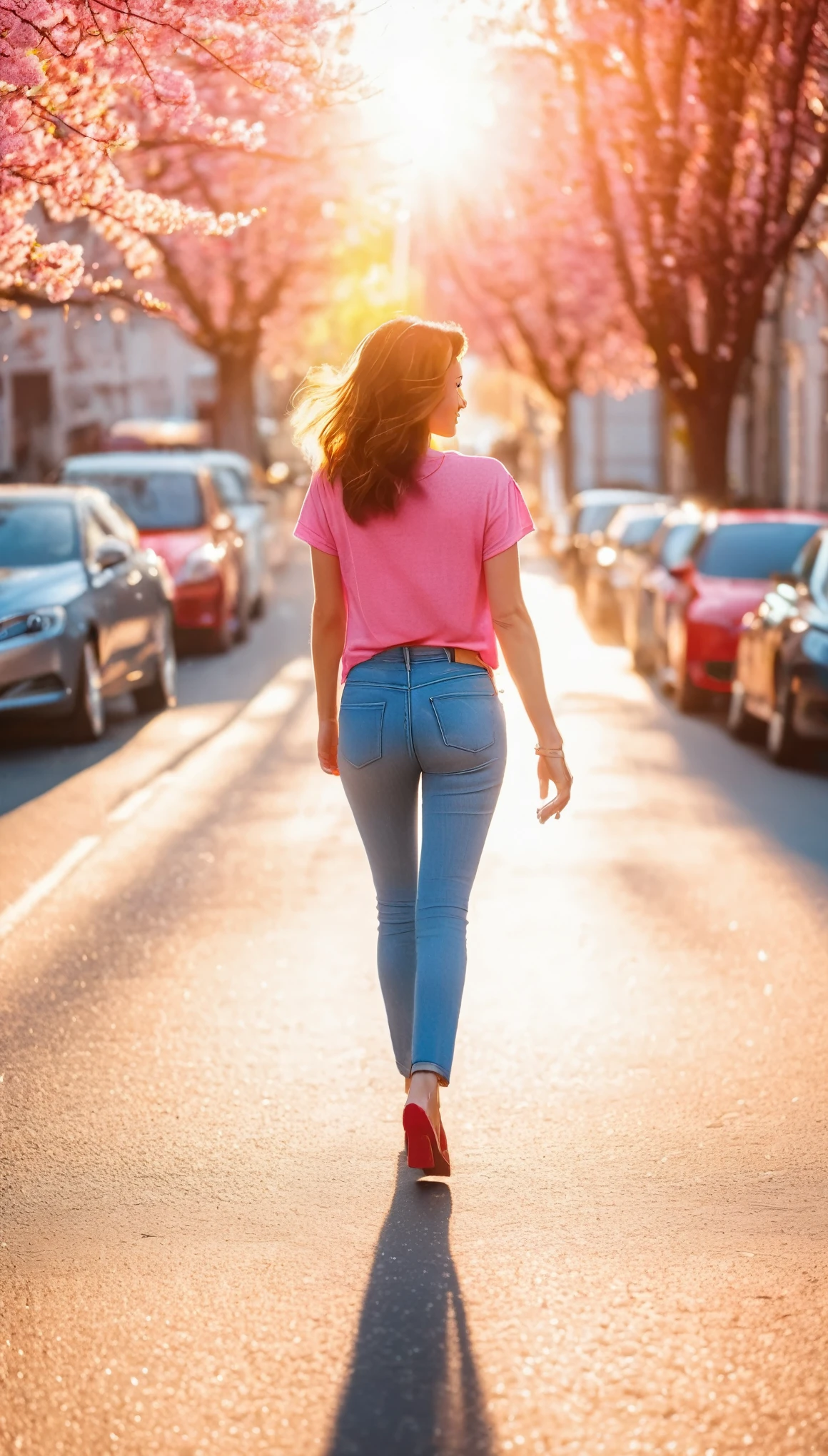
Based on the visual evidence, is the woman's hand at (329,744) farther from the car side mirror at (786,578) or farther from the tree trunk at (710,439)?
the tree trunk at (710,439)

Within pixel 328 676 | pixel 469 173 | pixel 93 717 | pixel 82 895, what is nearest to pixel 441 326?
pixel 328 676

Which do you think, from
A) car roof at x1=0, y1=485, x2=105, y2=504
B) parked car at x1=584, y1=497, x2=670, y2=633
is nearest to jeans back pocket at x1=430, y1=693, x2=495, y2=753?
car roof at x1=0, y1=485, x2=105, y2=504

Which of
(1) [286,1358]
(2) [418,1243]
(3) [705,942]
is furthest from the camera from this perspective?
(3) [705,942]

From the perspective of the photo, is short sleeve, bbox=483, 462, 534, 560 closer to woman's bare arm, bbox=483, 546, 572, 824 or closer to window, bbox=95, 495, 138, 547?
woman's bare arm, bbox=483, 546, 572, 824

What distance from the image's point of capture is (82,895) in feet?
30.5

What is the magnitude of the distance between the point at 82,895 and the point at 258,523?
18.5 meters

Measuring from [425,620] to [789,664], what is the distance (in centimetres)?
888

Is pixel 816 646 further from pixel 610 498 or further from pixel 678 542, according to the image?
pixel 610 498

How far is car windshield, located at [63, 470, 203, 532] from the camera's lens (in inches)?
875

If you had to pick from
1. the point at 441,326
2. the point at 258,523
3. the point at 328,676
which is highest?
the point at 441,326

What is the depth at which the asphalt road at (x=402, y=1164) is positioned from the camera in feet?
12.9

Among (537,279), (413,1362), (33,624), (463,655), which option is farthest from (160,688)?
(537,279)

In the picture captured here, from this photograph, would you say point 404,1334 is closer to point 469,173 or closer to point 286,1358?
point 286,1358

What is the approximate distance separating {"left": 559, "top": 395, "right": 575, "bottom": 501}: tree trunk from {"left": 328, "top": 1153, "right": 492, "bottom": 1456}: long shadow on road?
53.2m
